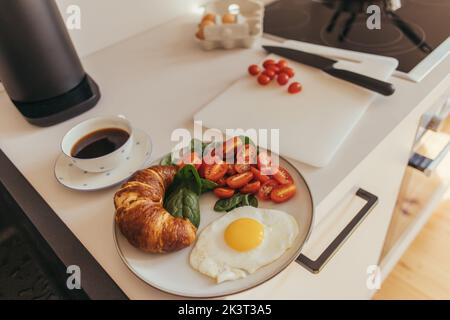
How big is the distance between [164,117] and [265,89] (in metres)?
0.22

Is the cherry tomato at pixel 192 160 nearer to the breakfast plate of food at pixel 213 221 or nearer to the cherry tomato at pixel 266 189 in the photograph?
the breakfast plate of food at pixel 213 221

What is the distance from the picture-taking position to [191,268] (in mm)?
467

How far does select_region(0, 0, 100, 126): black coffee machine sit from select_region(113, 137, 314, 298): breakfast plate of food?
11.9 inches

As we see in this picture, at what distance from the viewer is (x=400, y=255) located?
1.34 m

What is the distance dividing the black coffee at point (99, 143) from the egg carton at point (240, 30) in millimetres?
404

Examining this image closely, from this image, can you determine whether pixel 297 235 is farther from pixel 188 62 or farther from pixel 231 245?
pixel 188 62

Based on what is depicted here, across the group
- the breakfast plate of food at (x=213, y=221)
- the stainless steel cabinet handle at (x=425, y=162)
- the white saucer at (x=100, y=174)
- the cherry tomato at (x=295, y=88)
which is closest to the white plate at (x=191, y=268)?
the breakfast plate of food at (x=213, y=221)

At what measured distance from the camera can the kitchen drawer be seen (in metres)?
0.58

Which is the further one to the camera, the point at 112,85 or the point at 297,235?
the point at 112,85

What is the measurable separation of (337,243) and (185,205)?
0.24 m

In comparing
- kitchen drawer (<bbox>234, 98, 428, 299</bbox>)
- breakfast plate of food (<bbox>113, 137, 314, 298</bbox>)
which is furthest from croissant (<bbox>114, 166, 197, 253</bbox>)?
kitchen drawer (<bbox>234, 98, 428, 299</bbox>)
